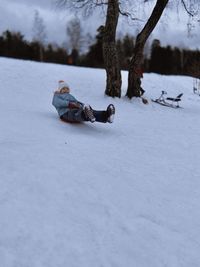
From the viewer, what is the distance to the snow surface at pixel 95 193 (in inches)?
132

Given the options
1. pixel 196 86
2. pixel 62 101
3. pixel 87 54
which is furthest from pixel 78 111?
pixel 87 54

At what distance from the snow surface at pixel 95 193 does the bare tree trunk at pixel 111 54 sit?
3.78 metres

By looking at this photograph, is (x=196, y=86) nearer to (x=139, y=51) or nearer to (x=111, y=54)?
(x=139, y=51)

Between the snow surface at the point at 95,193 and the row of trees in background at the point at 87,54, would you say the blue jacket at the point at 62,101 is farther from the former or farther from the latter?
the row of trees in background at the point at 87,54

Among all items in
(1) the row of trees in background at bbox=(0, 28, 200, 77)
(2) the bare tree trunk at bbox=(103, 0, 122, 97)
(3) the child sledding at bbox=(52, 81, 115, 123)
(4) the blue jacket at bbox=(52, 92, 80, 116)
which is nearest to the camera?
(3) the child sledding at bbox=(52, 81, 115, 123)

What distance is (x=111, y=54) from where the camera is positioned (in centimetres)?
1293

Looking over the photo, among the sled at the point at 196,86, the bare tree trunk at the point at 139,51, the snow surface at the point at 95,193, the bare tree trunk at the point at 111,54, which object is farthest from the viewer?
the sled at the point at 196,86

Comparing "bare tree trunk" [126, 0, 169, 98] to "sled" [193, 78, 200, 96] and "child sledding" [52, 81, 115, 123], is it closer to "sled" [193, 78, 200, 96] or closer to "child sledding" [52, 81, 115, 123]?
"child sledding" [52, 81, 115, 123]

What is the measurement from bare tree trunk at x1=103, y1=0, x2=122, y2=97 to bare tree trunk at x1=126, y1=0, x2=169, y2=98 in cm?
58

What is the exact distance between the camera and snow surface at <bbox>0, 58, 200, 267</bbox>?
3.35 meters

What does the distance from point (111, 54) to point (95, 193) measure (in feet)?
29.8

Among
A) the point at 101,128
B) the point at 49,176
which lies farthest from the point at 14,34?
the point at 49,176

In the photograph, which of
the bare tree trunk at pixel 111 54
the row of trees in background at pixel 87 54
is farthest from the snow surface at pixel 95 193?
the row of trees in background at pixel 87 54

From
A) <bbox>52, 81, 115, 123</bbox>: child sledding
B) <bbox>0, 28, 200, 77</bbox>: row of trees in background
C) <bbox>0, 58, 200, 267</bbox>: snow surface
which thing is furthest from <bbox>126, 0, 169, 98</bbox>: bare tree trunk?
<bbox>0, 28, 200, 77</bbox>: row of trees in background
